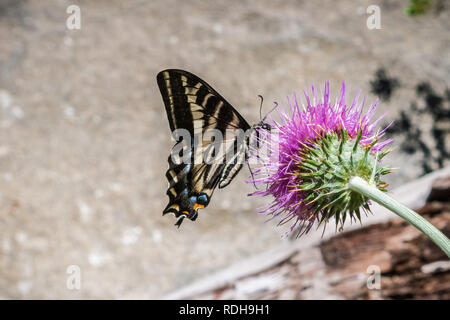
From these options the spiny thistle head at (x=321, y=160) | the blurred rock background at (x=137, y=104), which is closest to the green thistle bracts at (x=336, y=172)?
the spiny thistle head at (x=321, y=160)

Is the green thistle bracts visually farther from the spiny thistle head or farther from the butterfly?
the butterfly

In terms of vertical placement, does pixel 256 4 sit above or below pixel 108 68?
above

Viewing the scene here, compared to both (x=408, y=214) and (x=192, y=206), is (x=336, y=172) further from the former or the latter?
(x=192, y=206)

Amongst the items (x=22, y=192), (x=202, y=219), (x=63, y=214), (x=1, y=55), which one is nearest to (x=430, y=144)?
(x=202, y=219)

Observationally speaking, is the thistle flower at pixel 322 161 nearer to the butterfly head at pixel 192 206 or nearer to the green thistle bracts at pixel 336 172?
the green thistle bracts at pixel 336 172

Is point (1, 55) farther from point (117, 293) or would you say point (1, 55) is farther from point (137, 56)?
point (117, 293)

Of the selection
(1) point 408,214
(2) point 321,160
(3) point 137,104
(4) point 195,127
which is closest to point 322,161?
(2) point 321,160
